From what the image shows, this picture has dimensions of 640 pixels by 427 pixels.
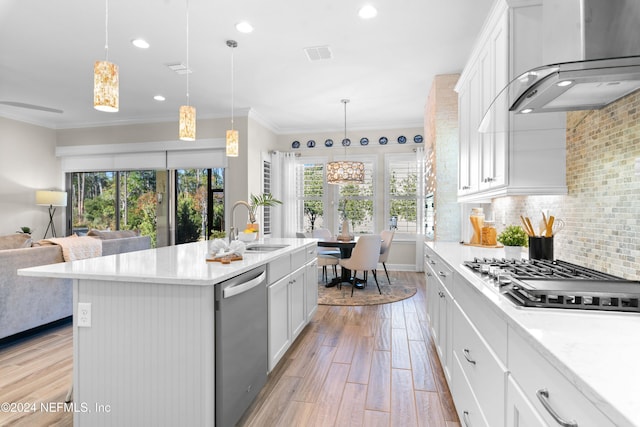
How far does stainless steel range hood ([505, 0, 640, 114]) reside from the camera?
49.7 inches

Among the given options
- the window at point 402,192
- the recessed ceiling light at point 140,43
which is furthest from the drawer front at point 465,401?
the window at point 402,192

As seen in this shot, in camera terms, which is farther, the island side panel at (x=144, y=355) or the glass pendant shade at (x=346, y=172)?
the glass pendant shade at (x=346, y=172)

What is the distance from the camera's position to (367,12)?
119 inches

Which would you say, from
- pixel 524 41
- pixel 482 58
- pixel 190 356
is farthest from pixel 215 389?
pixel 482 58

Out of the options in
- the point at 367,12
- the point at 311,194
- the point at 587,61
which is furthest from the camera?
the point at 311,194

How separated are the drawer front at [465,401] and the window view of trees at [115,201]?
245 inches

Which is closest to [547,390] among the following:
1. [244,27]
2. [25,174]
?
[244,27]

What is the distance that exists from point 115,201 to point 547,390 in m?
→ 7.75

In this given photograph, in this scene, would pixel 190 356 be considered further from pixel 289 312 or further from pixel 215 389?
pixel 289 312

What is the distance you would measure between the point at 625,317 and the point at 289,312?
7.21 ft

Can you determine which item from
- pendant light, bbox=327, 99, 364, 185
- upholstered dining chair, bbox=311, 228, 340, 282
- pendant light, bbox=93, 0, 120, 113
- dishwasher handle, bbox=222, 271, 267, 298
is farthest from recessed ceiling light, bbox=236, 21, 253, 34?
upholstered dining chair, bbox=311, 228, 340, 282

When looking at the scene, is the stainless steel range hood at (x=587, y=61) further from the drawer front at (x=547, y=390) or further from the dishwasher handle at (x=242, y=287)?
the dishwasher handle at (x=242, y=287)

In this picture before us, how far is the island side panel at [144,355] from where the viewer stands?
1.65 m

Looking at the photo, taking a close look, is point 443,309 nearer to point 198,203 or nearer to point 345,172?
point 345,172
